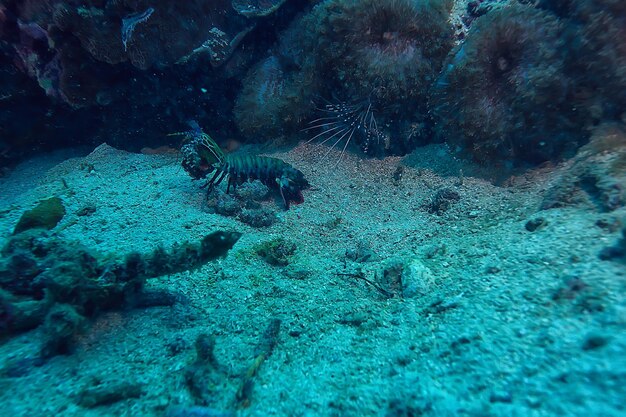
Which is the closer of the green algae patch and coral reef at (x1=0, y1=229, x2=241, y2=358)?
coral reef at (x1=0, y1=229, x2=241, y2=358)

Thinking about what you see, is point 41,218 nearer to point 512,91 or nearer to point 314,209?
point 314,209

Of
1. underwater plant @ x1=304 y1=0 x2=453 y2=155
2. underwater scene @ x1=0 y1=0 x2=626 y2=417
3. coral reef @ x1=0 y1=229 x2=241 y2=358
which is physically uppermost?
underwater plant @ x1=304 y1=0 x2=453 y2=155

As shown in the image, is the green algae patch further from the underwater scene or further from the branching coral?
the branching coral

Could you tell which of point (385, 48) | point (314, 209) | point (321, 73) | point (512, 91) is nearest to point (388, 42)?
point (385, 48)

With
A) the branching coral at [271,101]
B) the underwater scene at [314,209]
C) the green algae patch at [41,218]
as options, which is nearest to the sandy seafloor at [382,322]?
the underwater scene at [314,209]

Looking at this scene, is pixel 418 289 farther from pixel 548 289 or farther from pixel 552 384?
pixel 552 384

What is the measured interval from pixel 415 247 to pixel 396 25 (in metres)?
3.51

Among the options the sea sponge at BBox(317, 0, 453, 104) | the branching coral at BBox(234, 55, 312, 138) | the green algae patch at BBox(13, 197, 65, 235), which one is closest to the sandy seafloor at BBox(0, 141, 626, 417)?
the green algae patch at BBox(13, 197, 65, 235)

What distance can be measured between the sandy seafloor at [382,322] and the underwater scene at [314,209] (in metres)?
0.02

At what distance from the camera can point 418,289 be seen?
3078 mm

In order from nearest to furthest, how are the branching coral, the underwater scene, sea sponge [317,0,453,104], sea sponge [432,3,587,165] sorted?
the underwater scene → sea sponge [432,3,587,165] → sea sponge [317,0,453,104] → the branching coral

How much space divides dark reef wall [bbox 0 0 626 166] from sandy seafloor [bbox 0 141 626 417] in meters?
0.93

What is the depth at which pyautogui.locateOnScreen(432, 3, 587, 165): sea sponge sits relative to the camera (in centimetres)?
409

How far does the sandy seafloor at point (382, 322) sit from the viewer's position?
6.00 feet
